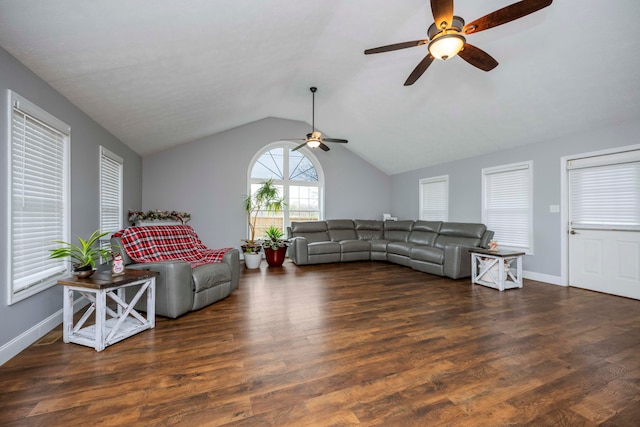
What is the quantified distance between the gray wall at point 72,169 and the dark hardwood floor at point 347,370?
0.81ft

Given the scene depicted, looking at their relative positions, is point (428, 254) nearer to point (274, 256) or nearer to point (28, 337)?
point (274, 256)

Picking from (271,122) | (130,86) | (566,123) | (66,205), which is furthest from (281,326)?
(271,122)

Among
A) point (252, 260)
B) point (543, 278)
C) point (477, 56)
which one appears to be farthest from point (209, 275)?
point (543, 278)

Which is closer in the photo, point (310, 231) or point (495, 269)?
point (495, 269)

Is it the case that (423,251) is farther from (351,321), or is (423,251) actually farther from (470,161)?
(351,321)

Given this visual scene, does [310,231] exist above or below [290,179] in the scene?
below

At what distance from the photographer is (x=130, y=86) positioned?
2979 millimetres

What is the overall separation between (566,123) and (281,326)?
4.74 m

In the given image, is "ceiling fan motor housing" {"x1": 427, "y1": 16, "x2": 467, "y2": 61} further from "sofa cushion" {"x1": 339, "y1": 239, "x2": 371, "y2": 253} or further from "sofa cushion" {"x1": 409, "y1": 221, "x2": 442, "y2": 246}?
"sofa cushion" {"x1": 339, "y1": 239, "x2": 371, "y2": 253}

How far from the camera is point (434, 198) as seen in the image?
6.68m

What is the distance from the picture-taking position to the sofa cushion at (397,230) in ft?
21.8

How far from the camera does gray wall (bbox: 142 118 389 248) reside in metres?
6.04

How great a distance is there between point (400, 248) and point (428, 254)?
84cm

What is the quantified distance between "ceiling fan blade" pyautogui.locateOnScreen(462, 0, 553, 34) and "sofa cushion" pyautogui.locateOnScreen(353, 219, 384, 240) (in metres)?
5.15
